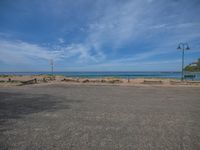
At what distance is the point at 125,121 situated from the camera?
6406 millimetres

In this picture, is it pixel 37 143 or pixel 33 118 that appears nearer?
pixel 37 143

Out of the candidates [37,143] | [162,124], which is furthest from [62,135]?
[162,124]

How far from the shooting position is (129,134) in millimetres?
5074

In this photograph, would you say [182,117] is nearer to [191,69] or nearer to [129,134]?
[129,134]

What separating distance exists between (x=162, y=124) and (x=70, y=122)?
124 inches

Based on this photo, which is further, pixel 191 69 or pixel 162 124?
pixel 191 69

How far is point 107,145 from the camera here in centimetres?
432

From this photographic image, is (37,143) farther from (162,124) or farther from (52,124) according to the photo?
(162,124)

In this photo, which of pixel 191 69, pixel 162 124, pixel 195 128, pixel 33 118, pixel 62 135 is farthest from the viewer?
pixel 191 69

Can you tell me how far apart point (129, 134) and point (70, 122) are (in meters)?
2.22

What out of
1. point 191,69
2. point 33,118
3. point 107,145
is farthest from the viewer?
point 191,69

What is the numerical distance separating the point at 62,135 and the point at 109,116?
2.58 m

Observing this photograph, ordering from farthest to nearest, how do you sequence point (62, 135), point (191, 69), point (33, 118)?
point (191, 69), point (33, 118), point (62, 135)

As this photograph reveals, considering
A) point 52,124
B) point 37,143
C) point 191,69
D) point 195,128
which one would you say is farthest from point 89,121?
point 191,69
